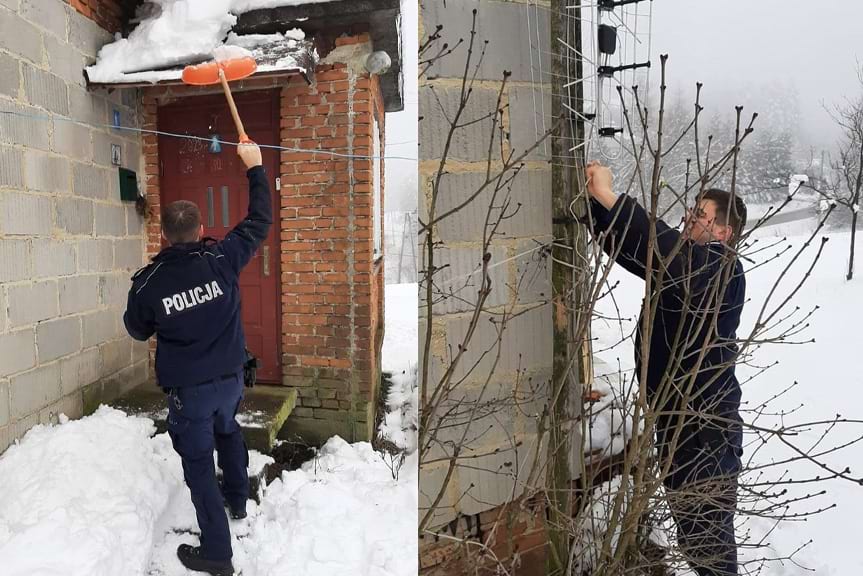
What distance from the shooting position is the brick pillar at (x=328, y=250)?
91 cm

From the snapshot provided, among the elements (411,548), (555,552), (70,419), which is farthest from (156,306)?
(555,552)

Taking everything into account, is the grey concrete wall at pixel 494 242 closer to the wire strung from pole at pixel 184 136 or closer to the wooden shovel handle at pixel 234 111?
the wire strung from pole at pixel 184 136

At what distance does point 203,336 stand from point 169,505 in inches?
11.6

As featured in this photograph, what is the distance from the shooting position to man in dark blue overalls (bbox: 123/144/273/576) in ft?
2.79

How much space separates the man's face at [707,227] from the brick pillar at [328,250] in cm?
82

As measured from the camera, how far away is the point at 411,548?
1.06 meters

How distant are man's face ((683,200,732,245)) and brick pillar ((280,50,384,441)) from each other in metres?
0.82

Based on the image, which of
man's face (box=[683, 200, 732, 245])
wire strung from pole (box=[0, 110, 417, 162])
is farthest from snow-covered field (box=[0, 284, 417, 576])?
man's face (box=[683, 200, 732, 245])

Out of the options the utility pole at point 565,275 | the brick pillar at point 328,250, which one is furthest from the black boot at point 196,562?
the utility pole at point 565,275

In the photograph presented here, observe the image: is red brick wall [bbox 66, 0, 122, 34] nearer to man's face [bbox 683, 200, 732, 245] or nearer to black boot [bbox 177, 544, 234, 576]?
black boot [bbox 177, 544, 234, 576]

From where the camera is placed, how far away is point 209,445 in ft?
3.03

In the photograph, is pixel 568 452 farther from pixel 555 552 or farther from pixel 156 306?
pixel 156 306

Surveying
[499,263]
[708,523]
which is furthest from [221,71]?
[708,523]

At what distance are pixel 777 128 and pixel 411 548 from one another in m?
1.25
